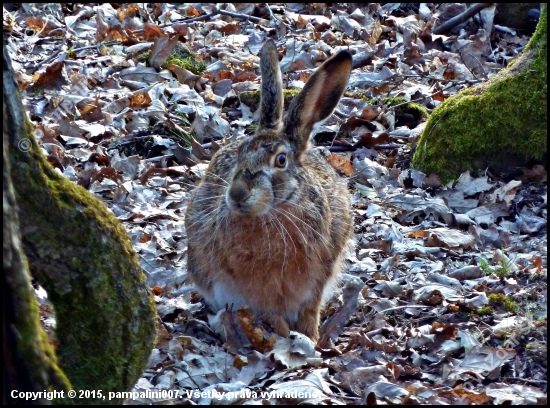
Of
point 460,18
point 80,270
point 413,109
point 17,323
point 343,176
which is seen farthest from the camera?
point 460,18

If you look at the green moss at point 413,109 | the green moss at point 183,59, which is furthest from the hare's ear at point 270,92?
the green moss at point 183,59

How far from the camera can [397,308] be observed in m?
5.95

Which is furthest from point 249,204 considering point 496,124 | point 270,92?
point 496,124

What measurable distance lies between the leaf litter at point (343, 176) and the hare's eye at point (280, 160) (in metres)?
1.21

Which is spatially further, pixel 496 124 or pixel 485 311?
pixel 496 124

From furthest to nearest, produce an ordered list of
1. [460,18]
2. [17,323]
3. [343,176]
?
[460,18], [343,176], [17,323]

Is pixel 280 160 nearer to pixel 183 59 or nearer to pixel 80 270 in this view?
pixel 80 270

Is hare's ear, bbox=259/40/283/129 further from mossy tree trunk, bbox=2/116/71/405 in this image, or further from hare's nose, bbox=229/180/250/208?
A: mossy tree trunk, bbox=2/116/71/405

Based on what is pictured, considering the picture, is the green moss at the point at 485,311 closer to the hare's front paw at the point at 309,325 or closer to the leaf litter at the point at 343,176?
the leaf litter at the point at 343,176

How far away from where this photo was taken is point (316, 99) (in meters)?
6.06

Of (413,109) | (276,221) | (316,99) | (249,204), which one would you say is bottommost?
(413,109)

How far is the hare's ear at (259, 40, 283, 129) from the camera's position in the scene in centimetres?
598

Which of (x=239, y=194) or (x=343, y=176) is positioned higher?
(x=239, y=194)

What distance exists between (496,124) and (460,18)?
441 centimetres
